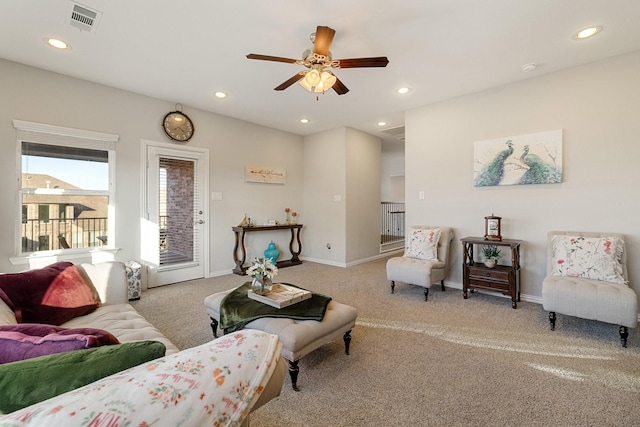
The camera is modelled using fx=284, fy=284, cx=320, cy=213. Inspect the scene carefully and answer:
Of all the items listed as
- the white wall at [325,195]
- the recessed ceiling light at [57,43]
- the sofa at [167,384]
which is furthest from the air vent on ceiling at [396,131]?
the sofa at [167,384]

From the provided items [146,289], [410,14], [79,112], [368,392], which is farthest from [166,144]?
[368,392]

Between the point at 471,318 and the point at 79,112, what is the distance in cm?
516

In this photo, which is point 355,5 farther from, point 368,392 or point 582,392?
point 582,392

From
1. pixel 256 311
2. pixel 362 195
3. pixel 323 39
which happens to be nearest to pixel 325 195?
pixel 362 195

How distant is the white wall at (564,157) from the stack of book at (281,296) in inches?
108

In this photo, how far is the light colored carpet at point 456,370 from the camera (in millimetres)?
1617

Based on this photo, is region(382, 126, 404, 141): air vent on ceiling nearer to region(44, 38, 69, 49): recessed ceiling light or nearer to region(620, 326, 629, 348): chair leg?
region(620, 326, 629, 348): chair leg

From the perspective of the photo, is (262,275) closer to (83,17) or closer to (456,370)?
(456,370)

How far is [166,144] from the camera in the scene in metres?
4.23

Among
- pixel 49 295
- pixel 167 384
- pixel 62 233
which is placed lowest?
pixel 49 295

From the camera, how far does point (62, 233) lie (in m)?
3.48

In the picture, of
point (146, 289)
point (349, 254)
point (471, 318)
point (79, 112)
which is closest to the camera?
point (471, 318)

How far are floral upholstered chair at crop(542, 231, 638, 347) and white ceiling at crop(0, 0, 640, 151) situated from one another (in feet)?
6.36

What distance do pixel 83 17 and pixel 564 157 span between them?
4988 millimetres
